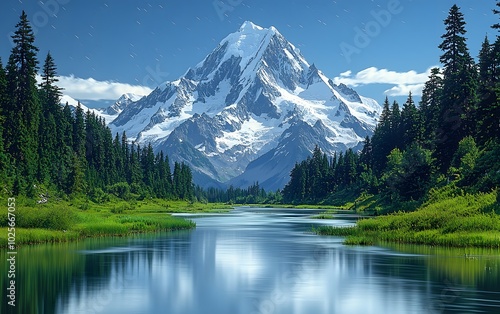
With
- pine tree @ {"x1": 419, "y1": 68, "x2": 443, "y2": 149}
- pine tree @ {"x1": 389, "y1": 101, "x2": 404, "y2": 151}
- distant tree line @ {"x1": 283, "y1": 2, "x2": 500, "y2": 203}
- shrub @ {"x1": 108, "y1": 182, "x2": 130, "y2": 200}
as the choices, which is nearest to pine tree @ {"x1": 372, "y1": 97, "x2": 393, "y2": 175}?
pine tree @ {"x1": 389, "y1": 101, "x2": 404, "y2": 151}

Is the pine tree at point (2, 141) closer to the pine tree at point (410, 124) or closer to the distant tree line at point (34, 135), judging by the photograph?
the distant tree line at point (34, 135)

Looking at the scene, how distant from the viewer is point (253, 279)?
44812mm

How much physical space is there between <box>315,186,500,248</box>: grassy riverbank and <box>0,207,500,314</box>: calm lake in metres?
2.31

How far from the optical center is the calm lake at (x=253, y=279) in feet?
112

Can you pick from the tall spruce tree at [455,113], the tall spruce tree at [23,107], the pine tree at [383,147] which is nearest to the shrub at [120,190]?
the tall spruce tree at [23,107]

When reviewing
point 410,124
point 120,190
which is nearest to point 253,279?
point 410,124

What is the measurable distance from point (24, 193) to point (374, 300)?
77.8 m

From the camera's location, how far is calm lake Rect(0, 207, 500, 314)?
3422 centimetres

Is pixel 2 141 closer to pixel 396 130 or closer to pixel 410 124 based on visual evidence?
pixel 410 124

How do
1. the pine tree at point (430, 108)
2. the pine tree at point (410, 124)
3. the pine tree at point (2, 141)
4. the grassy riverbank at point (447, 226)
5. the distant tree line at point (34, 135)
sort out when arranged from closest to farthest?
the grassy riverbank at point (447, 226) → the pine tree at point (2, 141) → the distant tree line at point (34, 135) → the pine tree at point (430, 108) → the pine tree at point (410, 124)

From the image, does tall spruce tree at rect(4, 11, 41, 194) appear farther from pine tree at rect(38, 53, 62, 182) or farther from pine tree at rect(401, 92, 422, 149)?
pine tree at rect(401, 92, 422, 149)

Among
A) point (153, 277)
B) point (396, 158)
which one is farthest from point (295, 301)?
point (396, 158)

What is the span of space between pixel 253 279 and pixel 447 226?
2621 cm

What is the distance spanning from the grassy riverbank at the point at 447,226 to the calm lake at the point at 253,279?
2.31 metres
